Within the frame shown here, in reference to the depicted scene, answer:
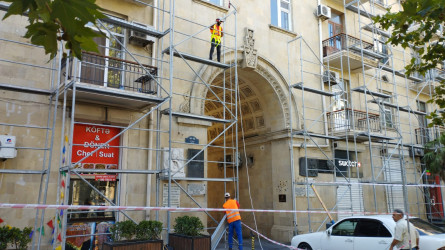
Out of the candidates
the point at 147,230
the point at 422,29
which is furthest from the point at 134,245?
the point at 422,29

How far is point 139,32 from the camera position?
1117cm

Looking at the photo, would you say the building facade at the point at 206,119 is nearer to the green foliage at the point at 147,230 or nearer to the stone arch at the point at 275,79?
the stone arch at the point at 275,79

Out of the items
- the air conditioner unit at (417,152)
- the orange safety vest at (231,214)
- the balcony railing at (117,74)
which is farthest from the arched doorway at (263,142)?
the air conditioner unit at (417,152)

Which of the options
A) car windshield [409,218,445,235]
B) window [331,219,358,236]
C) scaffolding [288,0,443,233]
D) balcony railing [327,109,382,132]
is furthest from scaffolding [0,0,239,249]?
balcony railing [327,109,382,132]

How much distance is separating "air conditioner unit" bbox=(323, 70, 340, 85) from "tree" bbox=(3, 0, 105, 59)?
1407cm

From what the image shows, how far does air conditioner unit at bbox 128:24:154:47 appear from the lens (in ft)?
36.7

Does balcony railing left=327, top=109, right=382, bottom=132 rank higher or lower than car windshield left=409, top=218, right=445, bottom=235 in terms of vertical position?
higher

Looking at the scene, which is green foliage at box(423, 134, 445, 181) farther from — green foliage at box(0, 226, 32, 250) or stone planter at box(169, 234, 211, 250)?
green foliage at box(0, 226, 32, 250)

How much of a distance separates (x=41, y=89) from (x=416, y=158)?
18.8m

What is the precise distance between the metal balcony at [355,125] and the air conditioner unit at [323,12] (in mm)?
4524

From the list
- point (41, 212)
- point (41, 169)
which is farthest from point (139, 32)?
point (41, 212)

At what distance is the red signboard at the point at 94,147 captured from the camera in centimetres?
1016

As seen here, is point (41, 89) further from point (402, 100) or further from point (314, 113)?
point (402, 100)

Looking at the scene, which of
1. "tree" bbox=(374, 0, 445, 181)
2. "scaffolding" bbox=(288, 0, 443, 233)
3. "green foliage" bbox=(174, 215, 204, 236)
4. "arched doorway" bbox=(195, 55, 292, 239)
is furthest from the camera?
"scaffolding" bbox=(288, 0, 443, 233)
